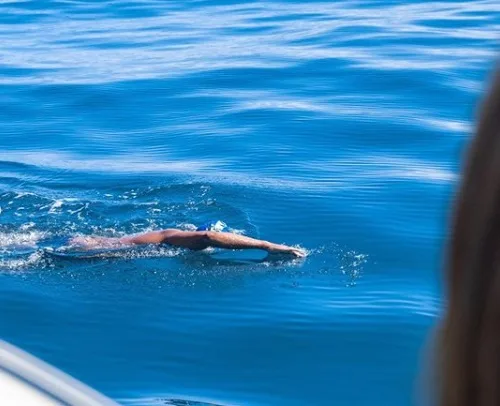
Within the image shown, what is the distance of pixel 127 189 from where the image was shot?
7.60 metres

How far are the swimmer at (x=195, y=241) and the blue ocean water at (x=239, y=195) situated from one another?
9 centimetres

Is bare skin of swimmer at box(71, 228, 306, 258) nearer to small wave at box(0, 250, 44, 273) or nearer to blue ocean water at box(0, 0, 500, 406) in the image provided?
blue ocean water at box(0, 0, 500, 406)

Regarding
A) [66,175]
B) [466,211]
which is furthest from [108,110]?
[466,211]

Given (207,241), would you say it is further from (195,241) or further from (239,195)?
(239,195)

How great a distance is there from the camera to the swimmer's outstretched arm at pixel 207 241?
20.1 ft

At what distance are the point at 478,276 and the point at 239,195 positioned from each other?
656 centimetres

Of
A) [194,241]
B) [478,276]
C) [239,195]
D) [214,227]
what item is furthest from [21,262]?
[478,276]

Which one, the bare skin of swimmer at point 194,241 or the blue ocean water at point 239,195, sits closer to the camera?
the blue ocean water at point 239,195

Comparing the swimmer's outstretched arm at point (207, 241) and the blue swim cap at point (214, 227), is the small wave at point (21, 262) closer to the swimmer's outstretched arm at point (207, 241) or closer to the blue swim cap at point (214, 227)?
the swimmer's outstretched arm at point (207, 241)

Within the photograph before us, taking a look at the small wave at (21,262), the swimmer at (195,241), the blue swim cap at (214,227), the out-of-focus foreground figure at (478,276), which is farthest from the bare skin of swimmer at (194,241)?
the out-of-focus foreground figure at (478,276)

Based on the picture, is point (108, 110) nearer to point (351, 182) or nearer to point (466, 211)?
point (351, 182)

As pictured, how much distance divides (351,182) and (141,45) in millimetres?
6150

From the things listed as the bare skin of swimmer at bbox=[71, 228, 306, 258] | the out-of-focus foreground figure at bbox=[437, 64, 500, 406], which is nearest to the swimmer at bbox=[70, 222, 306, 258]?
the bare skin of swimmer at bbox=[71, 228, 306, 258]

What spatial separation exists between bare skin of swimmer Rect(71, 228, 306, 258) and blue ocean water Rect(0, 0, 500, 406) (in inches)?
3.4
